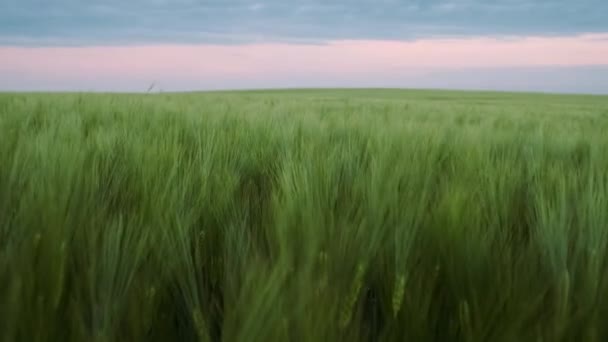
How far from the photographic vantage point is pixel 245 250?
518 mm

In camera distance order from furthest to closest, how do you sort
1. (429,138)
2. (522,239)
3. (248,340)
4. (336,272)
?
1. (429,138)
2. (522,239)
3. (336,272)
4. (248,340)

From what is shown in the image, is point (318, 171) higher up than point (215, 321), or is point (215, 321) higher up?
point (318, 171)

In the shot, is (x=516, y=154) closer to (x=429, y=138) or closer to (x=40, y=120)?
(x=429, y=138)

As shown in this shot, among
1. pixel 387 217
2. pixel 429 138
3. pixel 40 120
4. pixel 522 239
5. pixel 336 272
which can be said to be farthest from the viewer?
pixel 40 120

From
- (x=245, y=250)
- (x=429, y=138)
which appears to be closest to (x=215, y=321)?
(x=245, y=250)

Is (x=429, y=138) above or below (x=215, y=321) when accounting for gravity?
above

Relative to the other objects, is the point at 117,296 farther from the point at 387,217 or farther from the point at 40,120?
the point at 40,120

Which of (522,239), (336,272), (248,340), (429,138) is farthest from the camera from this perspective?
(429,138)

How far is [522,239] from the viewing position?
736 mm

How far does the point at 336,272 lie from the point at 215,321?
0.14m

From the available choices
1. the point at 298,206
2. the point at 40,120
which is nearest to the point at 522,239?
the point at 298,206

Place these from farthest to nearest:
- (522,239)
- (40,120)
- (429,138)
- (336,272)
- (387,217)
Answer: (40,120) < (429,138) < (522,239) < (387,217) < (336,272)

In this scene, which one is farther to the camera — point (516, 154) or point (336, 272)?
point (516, 154)

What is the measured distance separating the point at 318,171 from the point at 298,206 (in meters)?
0.18
